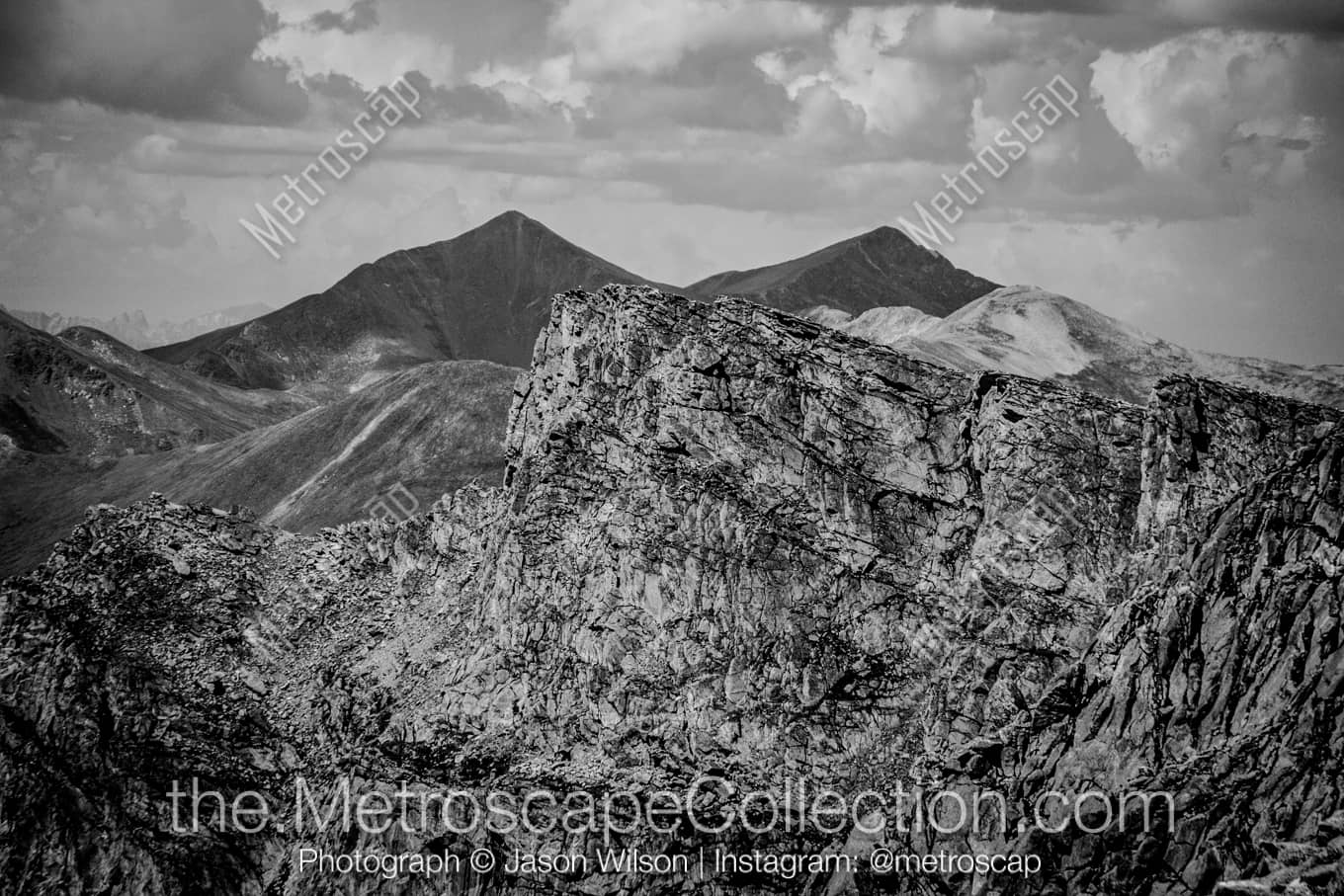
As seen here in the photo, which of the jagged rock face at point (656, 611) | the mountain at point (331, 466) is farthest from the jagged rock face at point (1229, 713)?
the mountain at point (331, 466)

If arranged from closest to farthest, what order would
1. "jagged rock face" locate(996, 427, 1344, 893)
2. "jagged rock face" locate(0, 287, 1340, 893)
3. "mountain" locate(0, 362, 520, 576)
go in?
"jagged rock face" locate(996, 427, 1344, 893), "jagged rock face" locate(0, 287, 1340, 893), "mountain" locate(0, 362, 520, 576)

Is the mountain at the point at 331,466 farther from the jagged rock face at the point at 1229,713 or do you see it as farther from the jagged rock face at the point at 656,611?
the jagged rock face at the point at 1229,713

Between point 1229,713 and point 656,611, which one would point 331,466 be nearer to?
point 656,611

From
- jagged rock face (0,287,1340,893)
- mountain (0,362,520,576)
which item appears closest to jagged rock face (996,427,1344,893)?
jagged rock face (0,287,1340,893)

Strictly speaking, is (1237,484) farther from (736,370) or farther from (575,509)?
(575,509)

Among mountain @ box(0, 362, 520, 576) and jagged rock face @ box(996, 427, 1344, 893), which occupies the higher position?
mountain @ box(0, 362, 520, 576)

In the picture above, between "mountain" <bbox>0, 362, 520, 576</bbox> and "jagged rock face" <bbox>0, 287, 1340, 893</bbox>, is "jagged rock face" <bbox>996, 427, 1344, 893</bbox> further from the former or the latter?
"mountain" <bbox>0, 362, 520, 576</bbox>
